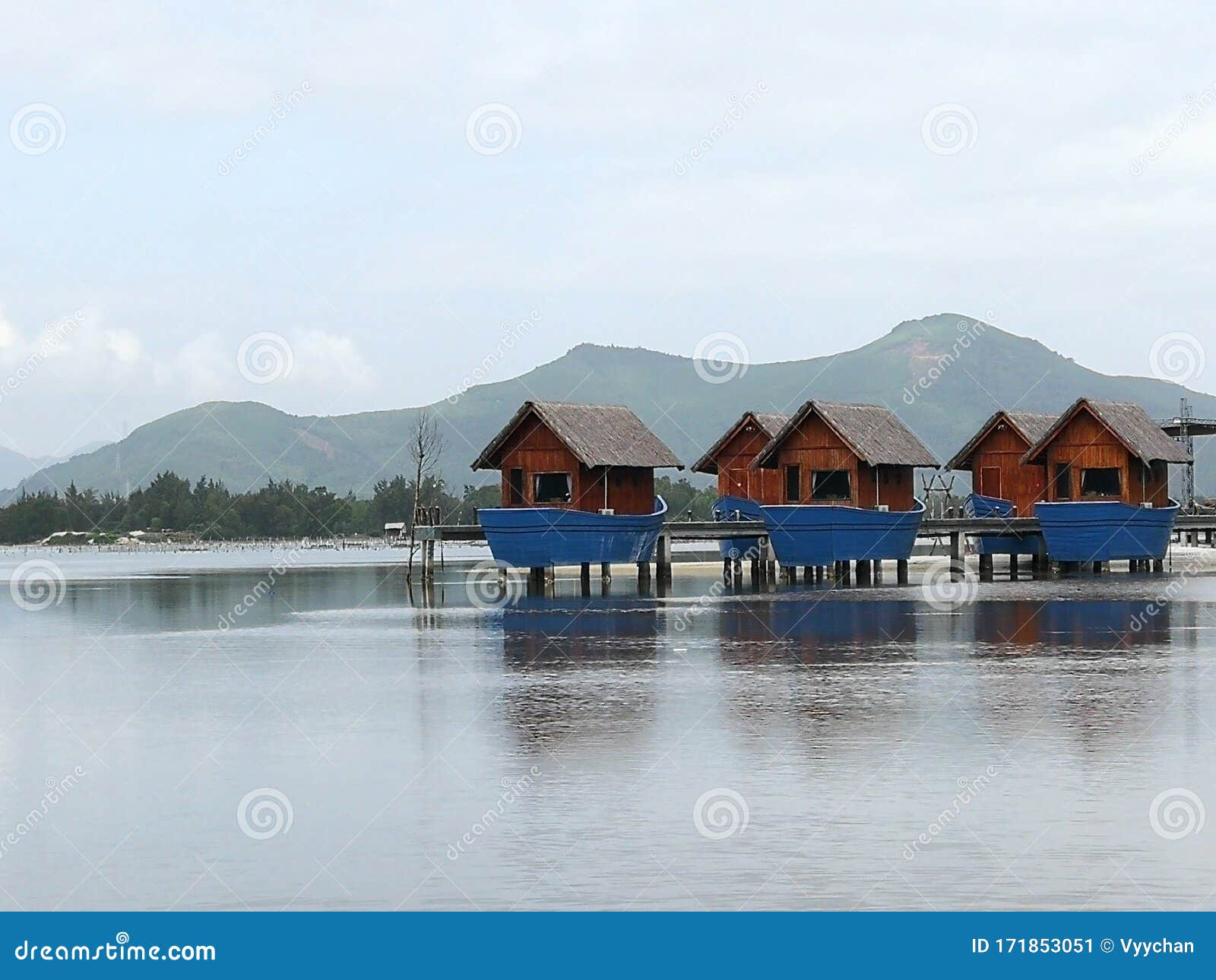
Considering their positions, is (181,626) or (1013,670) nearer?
(1013,670)

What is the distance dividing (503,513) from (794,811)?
40785 millimetres

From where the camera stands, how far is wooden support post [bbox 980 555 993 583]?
2758 inches

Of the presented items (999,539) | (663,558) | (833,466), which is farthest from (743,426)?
(833,466)

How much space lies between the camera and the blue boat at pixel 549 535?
189 ft

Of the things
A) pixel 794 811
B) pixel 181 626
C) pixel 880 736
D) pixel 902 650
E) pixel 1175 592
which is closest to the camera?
pixel 794 811

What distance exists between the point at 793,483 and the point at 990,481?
18688 mm

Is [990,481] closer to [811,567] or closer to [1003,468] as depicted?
[1003,468]

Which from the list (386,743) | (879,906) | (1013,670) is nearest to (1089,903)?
(879,906)

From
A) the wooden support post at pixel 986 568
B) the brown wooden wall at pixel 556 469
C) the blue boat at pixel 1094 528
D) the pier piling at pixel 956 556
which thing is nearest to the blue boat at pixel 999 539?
the wooden support post at pixel 986 568

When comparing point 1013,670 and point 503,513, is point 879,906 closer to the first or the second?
point 1013,670

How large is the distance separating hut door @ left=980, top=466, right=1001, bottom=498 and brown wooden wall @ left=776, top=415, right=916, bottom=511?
50.2ft

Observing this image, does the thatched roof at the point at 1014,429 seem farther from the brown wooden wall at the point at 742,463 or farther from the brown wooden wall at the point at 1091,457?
the brown wooden wall at the point at 742,463

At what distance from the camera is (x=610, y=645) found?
36.7 m

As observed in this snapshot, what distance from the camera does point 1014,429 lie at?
79.2 m
